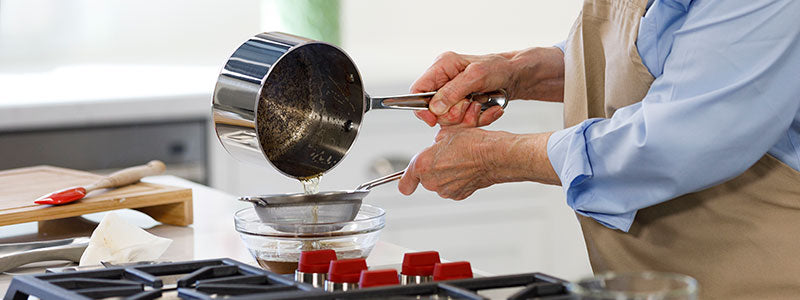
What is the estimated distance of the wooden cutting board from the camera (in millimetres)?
1398

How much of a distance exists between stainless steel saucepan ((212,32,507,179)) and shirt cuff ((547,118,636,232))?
0.84ft

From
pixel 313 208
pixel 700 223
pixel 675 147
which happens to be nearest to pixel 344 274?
pixel 313 208

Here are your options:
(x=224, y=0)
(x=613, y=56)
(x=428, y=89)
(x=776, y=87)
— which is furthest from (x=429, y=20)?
(x=776, y=87)

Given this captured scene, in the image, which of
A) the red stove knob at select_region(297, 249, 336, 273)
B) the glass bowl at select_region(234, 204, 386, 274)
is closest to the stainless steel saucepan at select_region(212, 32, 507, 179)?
the glass bowl at select_region(234, 204, 386, 274)

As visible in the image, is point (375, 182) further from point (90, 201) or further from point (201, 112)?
point (201, 112)

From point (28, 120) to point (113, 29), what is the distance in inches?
27.3

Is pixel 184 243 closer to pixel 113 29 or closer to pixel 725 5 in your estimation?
pixel 725 5

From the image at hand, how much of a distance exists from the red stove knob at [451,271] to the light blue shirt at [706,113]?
0.78 feet

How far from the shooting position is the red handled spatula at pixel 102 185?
142 cm

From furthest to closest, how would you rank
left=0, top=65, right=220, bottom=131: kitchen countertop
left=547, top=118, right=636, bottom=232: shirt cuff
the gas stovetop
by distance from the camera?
left=0, top=65, right=220, bottom=131: kitchen countertop, left=547, top=118, right=636, bottom=232: shirt cuff, the gas stovetop

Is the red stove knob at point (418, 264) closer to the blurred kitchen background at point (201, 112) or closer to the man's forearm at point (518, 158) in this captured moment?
the man's forearm at point (518, 158)

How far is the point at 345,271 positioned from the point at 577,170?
1.07 ft

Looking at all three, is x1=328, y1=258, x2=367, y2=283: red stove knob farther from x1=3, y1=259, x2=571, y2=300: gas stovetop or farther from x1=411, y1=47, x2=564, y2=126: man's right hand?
x1=411, y1=47, x2=564, y2=126: man's right hand

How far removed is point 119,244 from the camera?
122cm
